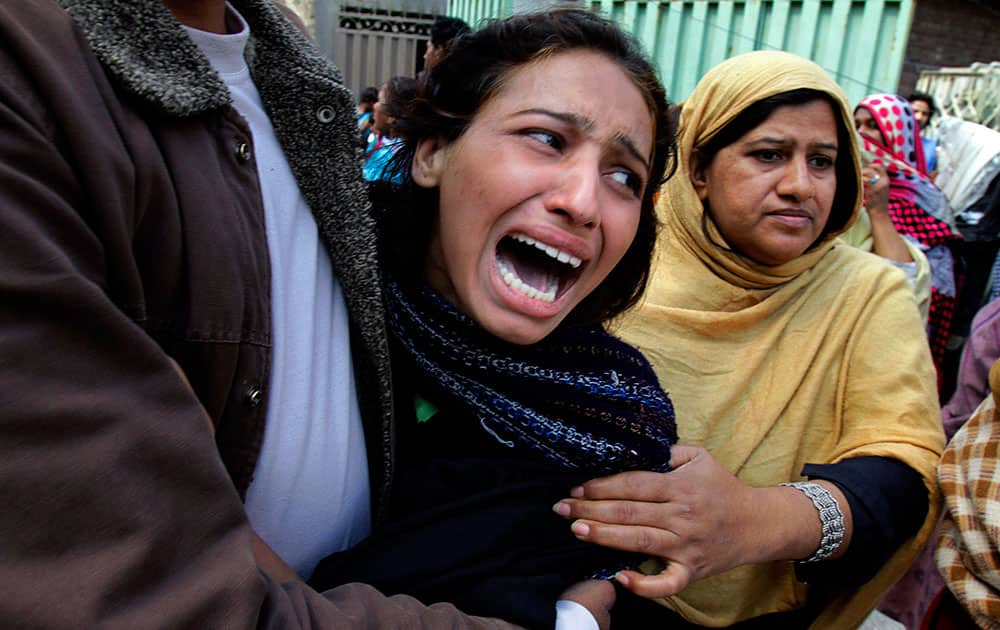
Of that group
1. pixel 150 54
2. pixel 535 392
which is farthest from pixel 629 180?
pixel 150 54

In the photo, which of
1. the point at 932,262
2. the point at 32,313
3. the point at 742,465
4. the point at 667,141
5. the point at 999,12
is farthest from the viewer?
the point at 999,12

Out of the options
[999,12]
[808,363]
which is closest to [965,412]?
[808,363]

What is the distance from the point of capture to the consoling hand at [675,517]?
118 cm

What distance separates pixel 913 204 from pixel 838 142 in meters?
2.34

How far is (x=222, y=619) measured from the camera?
58cm

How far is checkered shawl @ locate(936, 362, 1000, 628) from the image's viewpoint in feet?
4.81

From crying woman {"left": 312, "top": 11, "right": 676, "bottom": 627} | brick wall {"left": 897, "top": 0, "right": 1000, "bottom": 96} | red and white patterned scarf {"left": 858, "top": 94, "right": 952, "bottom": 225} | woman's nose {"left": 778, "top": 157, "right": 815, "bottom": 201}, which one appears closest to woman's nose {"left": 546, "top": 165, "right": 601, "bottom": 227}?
crying woman {"left": 312, "top": 11, "right": 676, "bottom": 627}

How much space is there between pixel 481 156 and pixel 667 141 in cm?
44

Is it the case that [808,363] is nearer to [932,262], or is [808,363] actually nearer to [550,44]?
[550,44]

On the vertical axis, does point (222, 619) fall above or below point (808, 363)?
above

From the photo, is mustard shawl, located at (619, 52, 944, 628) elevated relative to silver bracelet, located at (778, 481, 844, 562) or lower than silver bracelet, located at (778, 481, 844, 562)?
elevated

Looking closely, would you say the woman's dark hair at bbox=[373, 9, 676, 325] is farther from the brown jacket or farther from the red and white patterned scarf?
Answer: the red and white patterned scarf

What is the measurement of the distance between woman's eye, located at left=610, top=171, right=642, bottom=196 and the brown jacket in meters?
0.62

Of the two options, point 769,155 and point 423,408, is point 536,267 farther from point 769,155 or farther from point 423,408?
point 769,155
